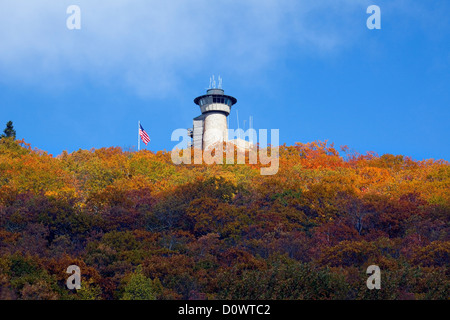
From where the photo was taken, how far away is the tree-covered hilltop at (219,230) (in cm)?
3148

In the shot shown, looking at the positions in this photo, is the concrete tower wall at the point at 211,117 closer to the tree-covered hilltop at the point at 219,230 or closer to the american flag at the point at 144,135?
the american flag at the point at 144,135

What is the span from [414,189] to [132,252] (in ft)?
95.3

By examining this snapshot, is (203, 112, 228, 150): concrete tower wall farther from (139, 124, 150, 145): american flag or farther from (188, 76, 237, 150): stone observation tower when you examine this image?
(139, 124, 150, 145): american flag

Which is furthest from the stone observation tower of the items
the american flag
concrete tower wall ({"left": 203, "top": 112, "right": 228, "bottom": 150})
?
the american flag

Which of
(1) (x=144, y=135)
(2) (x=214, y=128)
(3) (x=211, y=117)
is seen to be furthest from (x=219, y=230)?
(3) (x=211, y=117)

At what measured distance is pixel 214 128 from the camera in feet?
279

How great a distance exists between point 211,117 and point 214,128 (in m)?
2.05

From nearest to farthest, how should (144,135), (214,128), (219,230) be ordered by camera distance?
(219,230) → (144,135) → (214,128)

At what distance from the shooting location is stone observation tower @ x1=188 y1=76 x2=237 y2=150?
279 ft

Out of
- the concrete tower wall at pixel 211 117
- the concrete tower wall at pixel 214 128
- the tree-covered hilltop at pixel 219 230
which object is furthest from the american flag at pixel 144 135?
the concrete tower wall at pixel 211 117

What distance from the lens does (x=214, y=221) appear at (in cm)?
4712

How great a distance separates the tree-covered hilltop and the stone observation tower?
631 inches

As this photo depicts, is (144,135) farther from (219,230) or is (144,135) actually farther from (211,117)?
(219,230)
